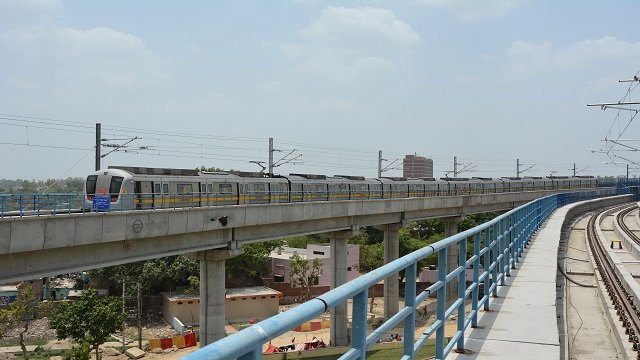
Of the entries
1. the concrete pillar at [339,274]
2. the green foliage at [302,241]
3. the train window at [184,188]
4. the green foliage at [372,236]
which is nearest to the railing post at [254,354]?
the train window at [184,188]

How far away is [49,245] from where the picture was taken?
603 inches

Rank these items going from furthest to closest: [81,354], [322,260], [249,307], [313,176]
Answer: [322,260], [249,307], [313,176], [81,354]

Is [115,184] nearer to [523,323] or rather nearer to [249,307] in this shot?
[523,323]

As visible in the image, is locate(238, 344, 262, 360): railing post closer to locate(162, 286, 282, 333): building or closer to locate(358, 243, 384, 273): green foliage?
locate(162, 286, 282, 333): building

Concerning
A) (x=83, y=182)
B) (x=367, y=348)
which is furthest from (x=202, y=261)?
(x=367, y=348)

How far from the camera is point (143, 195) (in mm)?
22719

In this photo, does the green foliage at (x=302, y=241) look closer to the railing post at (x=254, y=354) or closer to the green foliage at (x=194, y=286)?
the green foliage at (x=194, y=286)

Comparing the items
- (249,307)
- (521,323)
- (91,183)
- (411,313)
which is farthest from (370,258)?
(411,313)

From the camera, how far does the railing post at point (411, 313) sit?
4.08m

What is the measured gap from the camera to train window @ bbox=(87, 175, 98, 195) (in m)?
24.1

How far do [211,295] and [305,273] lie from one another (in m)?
29.4

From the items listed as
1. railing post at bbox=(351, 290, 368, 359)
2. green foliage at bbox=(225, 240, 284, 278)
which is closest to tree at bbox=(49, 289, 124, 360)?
green foliage at bbox=(225, 240, 284, 278)

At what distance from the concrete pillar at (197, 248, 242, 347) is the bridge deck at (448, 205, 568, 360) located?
1474 cm

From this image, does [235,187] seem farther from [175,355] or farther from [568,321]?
[568,321]
